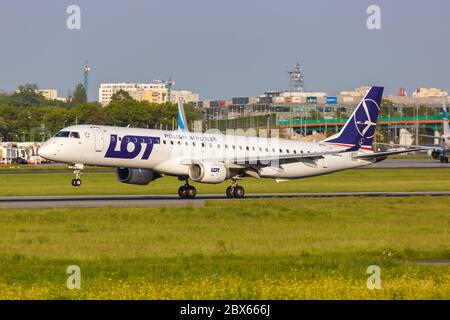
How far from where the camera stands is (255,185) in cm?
7469

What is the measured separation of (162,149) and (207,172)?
2.76 metres

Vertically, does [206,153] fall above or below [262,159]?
above

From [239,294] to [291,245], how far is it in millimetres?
12431

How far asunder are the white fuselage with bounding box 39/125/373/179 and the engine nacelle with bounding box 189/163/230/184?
700mm

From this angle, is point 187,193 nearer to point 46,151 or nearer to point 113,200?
point 113,200

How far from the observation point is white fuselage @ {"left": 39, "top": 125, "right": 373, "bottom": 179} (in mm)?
53250

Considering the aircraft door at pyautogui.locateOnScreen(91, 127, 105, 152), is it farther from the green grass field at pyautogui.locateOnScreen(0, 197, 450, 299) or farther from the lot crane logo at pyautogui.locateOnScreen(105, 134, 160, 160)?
the green grass field at pyautogui.locateOnScreen(0, 197, 450, 299)

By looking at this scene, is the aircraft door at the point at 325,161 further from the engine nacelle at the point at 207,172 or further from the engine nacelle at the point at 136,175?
the engine nacelle at the point at 136,175

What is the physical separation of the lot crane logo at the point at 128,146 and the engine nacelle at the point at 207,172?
264cm

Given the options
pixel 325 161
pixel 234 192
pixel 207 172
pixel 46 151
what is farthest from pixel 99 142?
pixel 325 161

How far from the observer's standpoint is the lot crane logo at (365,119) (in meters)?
64.6

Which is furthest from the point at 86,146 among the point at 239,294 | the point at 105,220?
the point at 239,294

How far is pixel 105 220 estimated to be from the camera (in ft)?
137
